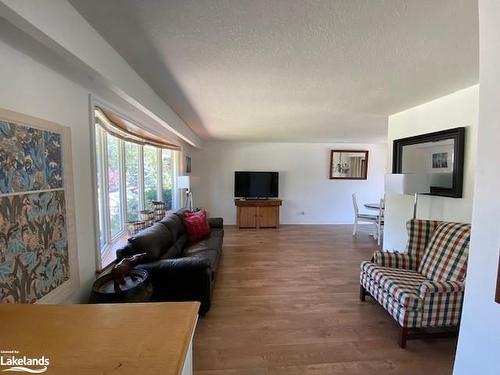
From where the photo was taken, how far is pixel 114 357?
2.43 feet

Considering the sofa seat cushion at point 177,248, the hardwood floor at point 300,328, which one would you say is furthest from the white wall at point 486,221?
the sofa seat cushion at point 177,248

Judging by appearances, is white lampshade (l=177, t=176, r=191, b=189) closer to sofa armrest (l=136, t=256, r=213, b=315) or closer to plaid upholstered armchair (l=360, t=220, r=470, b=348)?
sofa armrest (l=136, t=256, r=213, b=315)

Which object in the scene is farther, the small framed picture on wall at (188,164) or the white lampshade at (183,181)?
the small framed picture on wall at (188,164)

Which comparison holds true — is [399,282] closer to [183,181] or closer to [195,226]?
[195,226]

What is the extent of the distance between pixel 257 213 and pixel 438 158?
407cm

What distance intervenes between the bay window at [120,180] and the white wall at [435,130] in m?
3.49

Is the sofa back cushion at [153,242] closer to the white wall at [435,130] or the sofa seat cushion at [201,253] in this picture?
the sofa seat cushion at [201,253]

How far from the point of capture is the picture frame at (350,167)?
674cm

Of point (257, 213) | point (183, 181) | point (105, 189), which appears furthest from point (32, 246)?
point (257, 213)

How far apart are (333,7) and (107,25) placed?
1.19m

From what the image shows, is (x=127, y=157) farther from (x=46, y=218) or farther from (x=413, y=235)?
(x=413, y=235)

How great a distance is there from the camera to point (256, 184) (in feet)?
21.4

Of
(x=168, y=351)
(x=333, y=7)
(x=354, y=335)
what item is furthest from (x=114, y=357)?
(x=354, y=335)

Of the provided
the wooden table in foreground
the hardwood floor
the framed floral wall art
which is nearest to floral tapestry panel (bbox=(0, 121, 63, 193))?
the framed floral wall art
